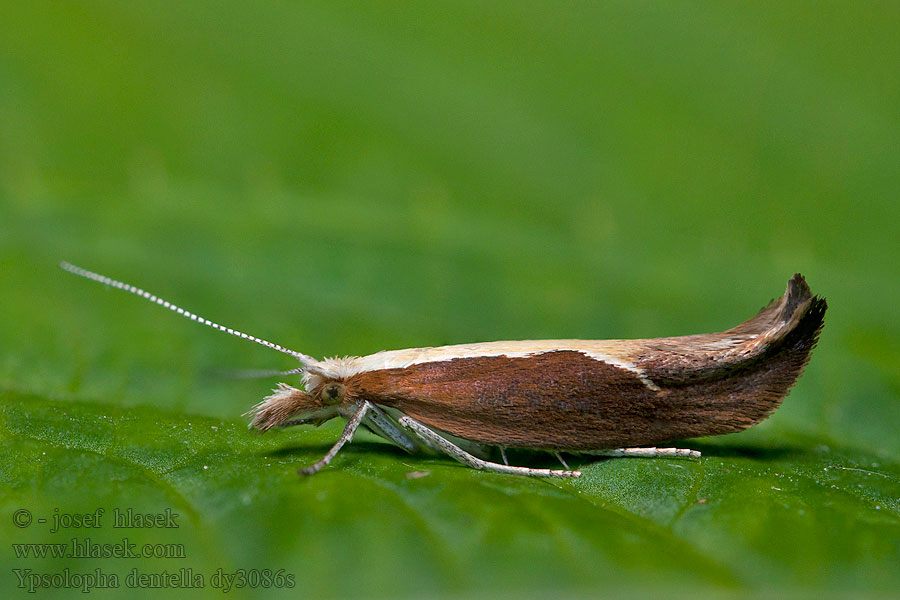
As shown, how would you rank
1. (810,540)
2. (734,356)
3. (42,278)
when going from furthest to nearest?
1. (42,278)
2. (734,356)
3. (810,540)

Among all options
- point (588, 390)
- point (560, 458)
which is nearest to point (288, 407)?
point (560, 458)

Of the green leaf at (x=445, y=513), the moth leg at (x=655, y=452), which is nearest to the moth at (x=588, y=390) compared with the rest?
the moth leg at (x=655, y=452)

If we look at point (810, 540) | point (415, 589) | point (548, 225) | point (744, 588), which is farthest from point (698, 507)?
point (548, 225)

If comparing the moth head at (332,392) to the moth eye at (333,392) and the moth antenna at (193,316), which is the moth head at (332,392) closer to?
the moth eye at (333,392)

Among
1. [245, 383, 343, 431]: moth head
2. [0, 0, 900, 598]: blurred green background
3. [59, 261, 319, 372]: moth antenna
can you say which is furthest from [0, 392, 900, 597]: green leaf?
[59, 261, 319, 372]: moth antenna

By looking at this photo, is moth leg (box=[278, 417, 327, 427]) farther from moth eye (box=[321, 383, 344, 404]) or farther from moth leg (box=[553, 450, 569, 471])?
moth leg (box=[553, 450, 569, 471])

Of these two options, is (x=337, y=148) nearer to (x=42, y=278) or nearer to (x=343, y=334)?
(x=343, y=334)

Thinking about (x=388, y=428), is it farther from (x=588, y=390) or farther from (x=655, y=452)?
(x=655, y=452)
